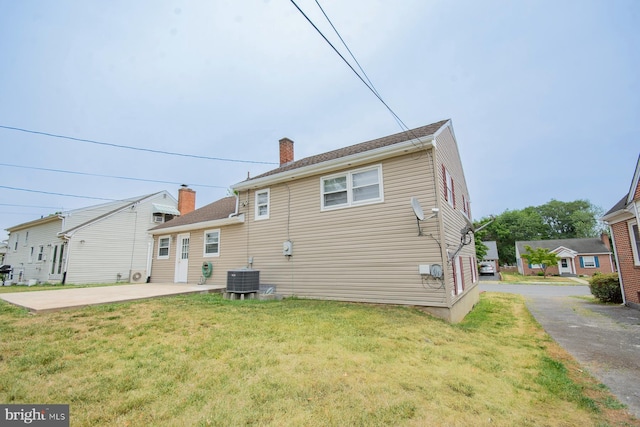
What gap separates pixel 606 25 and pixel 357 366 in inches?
564

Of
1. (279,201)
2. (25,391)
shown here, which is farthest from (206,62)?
(25,391)

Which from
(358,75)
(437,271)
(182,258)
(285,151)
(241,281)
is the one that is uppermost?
(285,151)

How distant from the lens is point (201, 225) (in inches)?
506

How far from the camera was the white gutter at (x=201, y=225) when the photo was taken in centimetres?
1143

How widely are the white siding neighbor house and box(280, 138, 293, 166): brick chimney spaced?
9128 millimetres

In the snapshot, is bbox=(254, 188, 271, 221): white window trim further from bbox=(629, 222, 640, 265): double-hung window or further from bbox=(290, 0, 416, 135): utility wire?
bbox=(629, 222, 640, 265): double-hung window

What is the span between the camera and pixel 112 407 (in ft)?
8.91

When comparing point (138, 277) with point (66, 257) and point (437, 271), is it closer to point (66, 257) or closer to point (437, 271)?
point (66, 257)

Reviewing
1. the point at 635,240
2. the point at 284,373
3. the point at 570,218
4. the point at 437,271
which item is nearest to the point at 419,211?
the point at 437,271

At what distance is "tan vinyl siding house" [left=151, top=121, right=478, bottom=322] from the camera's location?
7.51 m

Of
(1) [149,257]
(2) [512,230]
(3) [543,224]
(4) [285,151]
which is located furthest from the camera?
(3) [543,224]

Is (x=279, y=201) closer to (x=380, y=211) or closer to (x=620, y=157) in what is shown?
(x=380, y=211)

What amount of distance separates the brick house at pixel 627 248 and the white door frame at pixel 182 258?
57.9 feet

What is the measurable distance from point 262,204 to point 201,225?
369 cm
